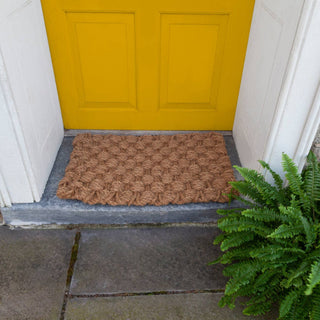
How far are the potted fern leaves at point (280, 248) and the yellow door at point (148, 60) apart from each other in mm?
1108

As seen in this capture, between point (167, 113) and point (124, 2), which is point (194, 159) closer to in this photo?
point (167, 113)

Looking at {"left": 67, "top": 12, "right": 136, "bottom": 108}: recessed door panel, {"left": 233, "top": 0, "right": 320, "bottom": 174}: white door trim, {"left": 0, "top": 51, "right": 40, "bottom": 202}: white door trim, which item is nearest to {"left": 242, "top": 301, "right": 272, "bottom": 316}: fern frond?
{"left": 233, "top": 0, "right": 320, "bottom": 174}: white door trim

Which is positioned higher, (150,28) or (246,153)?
(150,28)

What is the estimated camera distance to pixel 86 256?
229cm

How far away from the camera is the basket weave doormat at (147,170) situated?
2.46 meters

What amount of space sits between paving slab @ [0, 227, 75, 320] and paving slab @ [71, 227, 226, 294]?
0.12m

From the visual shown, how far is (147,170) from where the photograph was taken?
2674mm

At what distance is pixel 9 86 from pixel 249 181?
5.10 ft

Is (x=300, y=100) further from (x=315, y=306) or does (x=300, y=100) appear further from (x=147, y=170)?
(x=147, y=170)

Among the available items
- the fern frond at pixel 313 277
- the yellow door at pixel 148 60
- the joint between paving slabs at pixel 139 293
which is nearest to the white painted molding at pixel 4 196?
the joint between paving slabs at pixel 139 293

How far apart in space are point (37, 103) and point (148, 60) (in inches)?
37.8

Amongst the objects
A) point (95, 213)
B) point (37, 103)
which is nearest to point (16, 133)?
point (37, 103)

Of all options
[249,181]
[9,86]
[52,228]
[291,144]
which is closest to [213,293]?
[249,181]

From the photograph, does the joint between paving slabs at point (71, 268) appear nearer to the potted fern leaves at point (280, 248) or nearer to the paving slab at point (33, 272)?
the paving slab at point (33, 272)
